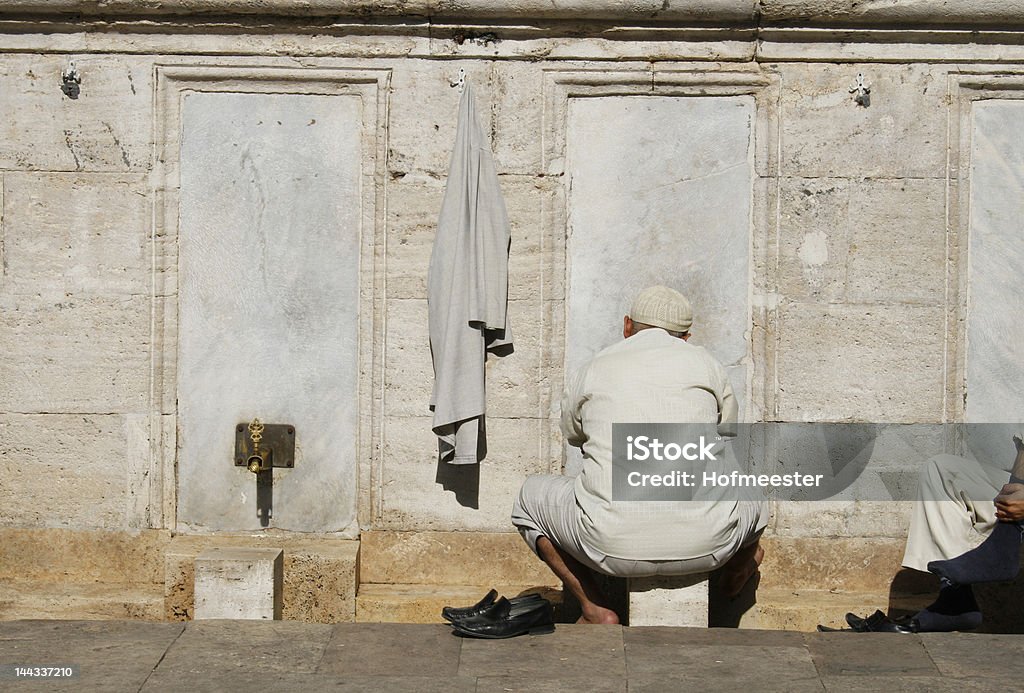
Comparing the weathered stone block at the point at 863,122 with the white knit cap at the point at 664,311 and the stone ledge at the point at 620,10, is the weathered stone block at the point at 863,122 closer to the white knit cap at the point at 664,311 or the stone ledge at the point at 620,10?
the stone ledge at the point at 620,10

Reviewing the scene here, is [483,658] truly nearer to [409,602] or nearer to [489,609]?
[489,609]

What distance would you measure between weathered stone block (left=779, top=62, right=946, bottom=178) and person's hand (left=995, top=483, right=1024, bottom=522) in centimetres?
154

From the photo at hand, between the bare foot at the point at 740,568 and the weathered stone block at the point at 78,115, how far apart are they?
3.23 meters

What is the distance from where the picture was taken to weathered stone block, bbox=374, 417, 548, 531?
6469 millimetres

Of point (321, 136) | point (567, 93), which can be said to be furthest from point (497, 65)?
point (321, 136)

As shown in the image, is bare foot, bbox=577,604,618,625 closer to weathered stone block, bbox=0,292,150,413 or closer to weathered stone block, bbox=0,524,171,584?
weathered stone block, bbox=0,524,171,584

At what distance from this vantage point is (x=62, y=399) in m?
6.47

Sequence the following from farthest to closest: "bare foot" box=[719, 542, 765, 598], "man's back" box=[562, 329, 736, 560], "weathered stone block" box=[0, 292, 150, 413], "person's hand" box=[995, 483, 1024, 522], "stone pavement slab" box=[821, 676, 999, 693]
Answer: "weathered stone block" box=[0, 292, 150, 413]
"bare foot" box=[719, 542, 765, 598]
"person's hand" box=[995, 483, 1024, 522]
"man's back" box=[562, 329, 736, 560]
"stone pavement slab" box=[821, 676, 999, 693]

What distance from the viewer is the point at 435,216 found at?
20.9 ft

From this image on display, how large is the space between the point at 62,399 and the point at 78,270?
0.61 meters

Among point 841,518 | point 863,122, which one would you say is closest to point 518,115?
point 863,122

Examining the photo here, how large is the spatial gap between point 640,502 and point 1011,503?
155 cm

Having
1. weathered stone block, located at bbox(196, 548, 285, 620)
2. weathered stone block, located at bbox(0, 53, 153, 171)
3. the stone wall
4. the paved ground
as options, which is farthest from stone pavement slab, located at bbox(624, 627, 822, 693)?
weathered stone block, located at bbox(0, 53, 153, 171)

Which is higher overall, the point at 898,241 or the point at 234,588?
the point at 898,241
